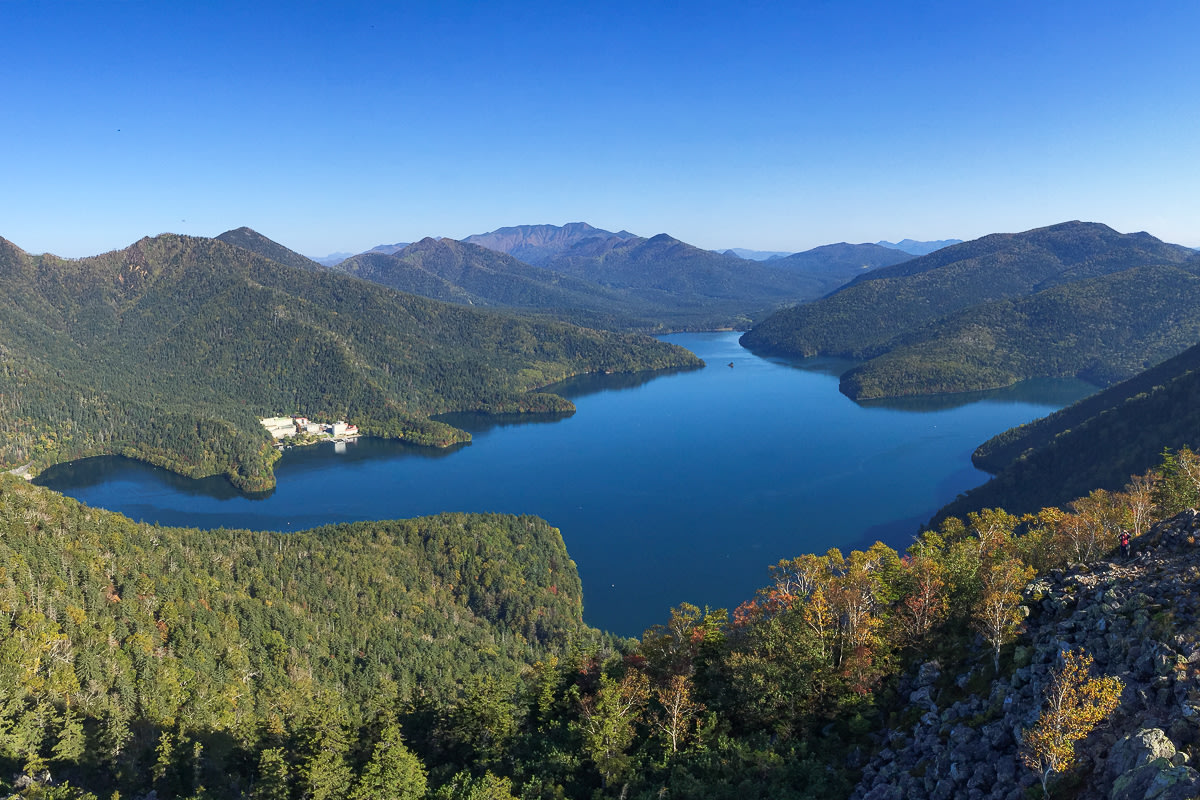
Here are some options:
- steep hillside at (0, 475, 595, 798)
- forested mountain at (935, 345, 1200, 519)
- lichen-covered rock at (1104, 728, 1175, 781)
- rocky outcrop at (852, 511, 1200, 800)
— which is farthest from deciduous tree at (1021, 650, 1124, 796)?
forested mountain at (935, 345, 1200, 519)

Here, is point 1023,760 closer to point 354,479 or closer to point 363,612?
point 363,612

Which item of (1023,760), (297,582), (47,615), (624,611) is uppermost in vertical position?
(1023,760)

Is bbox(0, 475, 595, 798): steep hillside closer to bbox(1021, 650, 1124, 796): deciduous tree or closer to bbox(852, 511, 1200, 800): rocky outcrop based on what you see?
bbox(852, 511, 1200, 800): rocky outcrop

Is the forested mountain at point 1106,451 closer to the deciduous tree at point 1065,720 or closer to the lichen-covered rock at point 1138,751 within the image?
the deciduous tree at point 1065,720

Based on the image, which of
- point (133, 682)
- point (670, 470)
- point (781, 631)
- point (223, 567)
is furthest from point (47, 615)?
point (670, 470)

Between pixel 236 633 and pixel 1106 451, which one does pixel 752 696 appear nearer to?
pixel 236 633

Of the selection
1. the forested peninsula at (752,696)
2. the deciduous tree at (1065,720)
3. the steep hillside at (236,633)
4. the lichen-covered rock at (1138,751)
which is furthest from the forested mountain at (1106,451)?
the lichen-covered rock at (1138,751)

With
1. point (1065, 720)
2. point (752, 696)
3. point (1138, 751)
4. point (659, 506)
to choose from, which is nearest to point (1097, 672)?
point (1065, 720)
